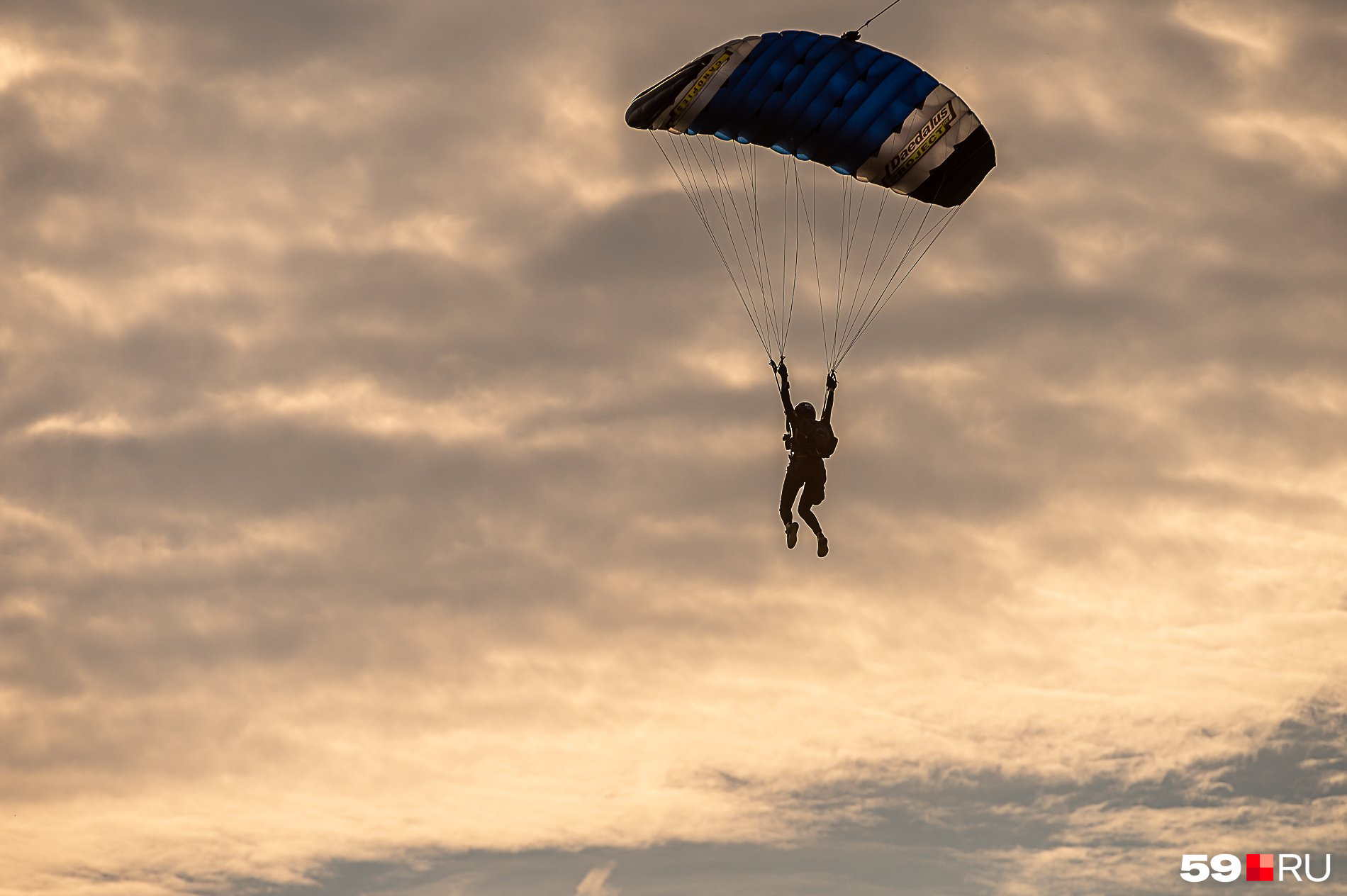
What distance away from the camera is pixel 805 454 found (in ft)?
174

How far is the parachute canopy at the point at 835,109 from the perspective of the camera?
2114 inches

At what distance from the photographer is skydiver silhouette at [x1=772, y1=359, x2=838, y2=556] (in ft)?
173

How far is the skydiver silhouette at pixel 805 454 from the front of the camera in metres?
52.8

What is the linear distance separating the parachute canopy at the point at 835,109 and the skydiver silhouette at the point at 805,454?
4.92 metres

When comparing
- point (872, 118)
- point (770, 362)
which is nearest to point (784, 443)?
point (770, 362)

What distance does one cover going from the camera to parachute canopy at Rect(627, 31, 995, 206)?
5369 centimetres

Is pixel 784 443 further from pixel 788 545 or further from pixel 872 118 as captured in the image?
pixel 872 118

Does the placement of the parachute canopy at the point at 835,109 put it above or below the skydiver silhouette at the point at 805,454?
above

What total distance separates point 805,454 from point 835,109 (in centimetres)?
703

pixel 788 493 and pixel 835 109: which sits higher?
pixel 835 109

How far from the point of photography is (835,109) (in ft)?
176

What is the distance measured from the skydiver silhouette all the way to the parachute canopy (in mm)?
4923

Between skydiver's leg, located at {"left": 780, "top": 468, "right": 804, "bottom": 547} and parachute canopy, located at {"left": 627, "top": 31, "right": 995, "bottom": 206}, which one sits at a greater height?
parachute canopy, located at {"left": 627, "top": 31, "right": 995, "bottom": 206}

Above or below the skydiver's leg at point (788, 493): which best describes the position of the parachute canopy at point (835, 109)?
above
